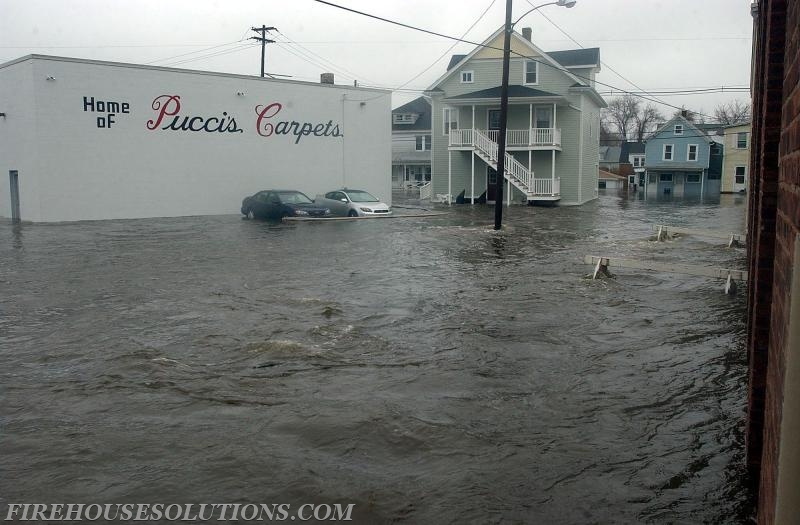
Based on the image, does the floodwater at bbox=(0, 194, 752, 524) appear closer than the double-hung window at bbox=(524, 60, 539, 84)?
Yes

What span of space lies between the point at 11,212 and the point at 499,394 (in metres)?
28.9

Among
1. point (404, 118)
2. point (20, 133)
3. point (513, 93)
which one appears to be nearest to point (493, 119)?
point (513, 93)

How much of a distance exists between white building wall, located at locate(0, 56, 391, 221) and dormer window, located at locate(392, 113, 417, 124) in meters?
30.5

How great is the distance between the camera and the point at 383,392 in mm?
7160

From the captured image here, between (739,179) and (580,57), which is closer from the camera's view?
(580,57)

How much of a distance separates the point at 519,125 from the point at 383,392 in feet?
120

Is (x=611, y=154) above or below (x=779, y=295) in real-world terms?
above

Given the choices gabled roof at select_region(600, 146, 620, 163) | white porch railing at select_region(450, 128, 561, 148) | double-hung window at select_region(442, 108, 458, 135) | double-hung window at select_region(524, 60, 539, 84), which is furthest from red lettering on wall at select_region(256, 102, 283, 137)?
gabled roof at select_region(600, 146, 620, 163)

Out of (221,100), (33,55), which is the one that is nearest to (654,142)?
(221,100)

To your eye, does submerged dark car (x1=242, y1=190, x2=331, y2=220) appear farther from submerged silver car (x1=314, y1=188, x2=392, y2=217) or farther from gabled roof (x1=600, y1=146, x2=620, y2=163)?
gabled roof (x1=600, y1=146, x2=620, y2=163)

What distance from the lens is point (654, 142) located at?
2603 inches

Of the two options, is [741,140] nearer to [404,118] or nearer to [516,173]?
[404,118]

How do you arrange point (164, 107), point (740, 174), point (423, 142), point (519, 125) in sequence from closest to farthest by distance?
point (164, 107) < point (519, 125) < point (740, 174) < point (423, 142)

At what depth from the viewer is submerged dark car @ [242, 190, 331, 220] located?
29.1 meters
